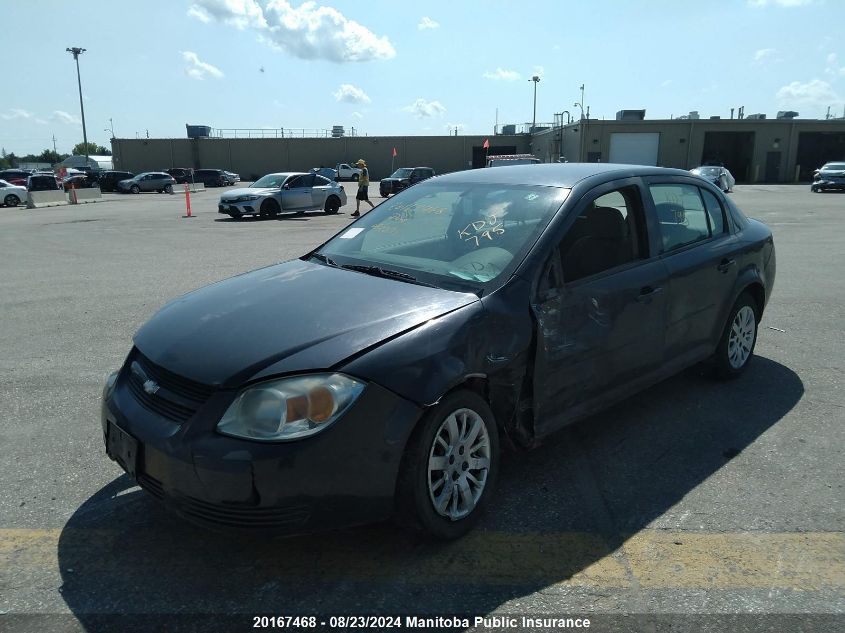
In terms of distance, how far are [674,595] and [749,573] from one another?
0.40m

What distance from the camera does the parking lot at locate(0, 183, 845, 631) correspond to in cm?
260

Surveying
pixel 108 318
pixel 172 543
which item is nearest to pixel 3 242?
pixel 108 318

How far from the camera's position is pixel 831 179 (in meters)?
35.1

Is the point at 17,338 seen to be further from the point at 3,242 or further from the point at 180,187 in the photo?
the point at 180,187

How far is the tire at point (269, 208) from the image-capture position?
2122 centimetres

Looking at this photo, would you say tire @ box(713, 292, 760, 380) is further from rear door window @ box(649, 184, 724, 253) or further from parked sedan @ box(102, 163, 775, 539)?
rear door window @ box(649, 184, 724, 253)

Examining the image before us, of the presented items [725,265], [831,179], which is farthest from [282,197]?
[831,179]

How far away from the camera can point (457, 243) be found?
12.3ft

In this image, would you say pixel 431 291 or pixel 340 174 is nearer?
pixel 431 291

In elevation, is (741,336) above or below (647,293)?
below

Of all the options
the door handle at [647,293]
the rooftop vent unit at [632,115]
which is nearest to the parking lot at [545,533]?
the door handle at [647,293]

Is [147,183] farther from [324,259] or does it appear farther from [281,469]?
[281,469]

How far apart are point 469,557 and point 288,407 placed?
108cm

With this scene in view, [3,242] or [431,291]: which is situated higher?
A: [431,291]
